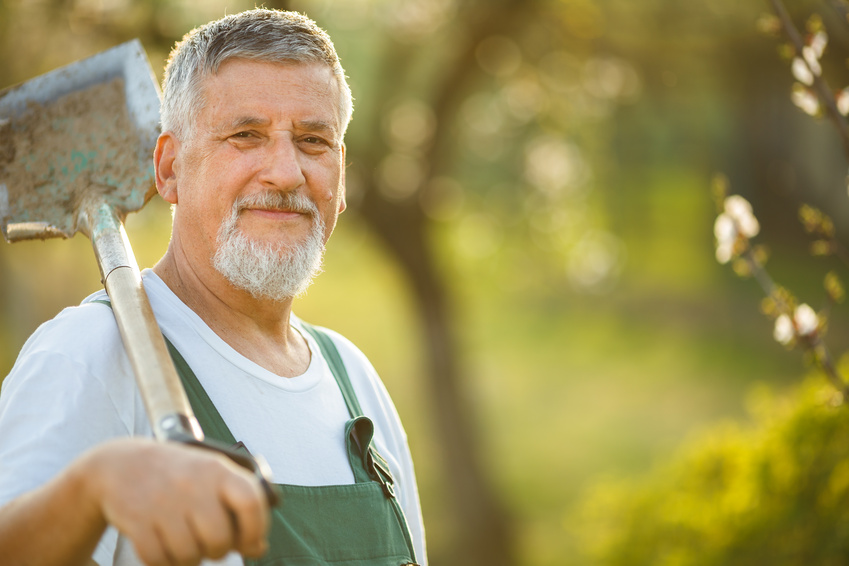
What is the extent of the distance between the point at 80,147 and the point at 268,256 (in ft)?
2.07

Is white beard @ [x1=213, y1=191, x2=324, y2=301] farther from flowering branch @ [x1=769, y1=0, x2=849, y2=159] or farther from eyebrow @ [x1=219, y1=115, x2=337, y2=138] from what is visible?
flowering branch @ [x1=769, y1=0, x2=849, y2=159]

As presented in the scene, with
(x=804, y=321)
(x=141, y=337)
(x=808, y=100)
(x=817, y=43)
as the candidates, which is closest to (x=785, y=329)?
(x=804, y=321)

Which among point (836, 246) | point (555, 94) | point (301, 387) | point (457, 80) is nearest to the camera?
point (301, 387)

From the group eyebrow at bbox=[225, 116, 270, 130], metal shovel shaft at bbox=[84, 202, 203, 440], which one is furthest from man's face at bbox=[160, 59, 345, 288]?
metal shovel shaft at bbox=[84, 202, 203, 440]

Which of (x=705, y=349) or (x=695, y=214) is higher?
(x=695, y=214)

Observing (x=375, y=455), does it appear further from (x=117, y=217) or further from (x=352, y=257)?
(x=352, y=257)

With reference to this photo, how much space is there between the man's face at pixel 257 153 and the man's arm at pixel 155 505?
0.77 meters

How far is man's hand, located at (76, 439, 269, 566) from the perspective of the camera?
939mm

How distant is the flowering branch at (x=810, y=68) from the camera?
213cm

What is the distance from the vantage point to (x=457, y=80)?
6.54 metres

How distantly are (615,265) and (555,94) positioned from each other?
636 centimetres

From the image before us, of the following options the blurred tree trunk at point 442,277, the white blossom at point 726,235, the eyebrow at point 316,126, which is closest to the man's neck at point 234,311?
the eyebrow at point 316,126

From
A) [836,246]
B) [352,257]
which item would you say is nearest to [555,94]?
[352,257]

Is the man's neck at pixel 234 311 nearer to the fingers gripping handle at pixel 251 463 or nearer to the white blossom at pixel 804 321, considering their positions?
the fingers gripping handle at pixel 251 463
